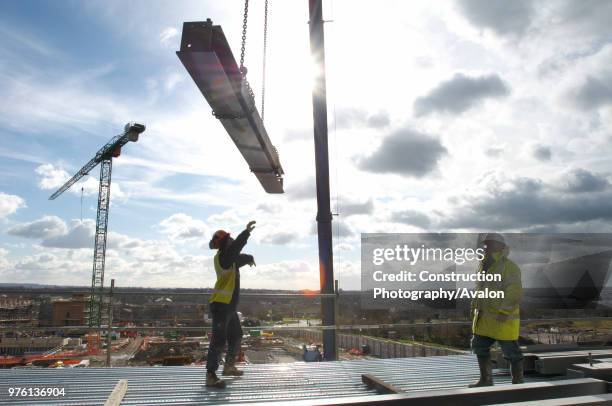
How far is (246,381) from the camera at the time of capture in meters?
5.14

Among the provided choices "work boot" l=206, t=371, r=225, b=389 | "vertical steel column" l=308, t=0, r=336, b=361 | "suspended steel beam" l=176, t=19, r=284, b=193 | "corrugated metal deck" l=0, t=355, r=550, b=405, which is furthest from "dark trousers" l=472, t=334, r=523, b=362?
"vertical steel column" l=308, t=0, r=336, b=361

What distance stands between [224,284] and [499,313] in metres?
3.18

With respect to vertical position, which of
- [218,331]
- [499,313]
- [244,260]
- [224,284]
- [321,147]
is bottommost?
[218,331]

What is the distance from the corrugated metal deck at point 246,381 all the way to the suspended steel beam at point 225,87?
4053mm

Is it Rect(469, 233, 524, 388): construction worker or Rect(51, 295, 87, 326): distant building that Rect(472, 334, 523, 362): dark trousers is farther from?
Rect(51, 295, 87, 326): distant building

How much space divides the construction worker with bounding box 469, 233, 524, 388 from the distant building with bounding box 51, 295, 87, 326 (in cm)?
621

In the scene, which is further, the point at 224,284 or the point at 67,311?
the point at 67,311

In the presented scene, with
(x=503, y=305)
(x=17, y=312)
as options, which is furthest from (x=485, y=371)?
(x=17, y=312)

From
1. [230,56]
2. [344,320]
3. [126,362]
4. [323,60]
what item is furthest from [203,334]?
[323,60]

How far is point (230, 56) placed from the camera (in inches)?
247

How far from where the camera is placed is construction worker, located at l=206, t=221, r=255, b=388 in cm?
498

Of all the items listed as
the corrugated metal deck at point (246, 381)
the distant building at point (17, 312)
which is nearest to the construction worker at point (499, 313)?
the corrugated metal deck at point (246, 381)

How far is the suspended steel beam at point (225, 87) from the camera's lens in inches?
227

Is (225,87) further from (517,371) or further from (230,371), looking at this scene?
(517,371)
